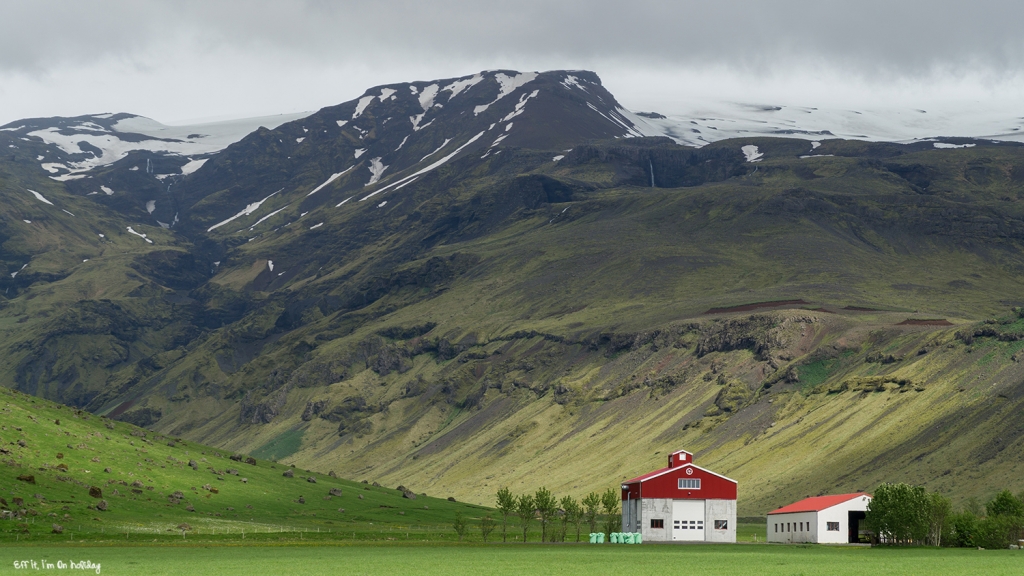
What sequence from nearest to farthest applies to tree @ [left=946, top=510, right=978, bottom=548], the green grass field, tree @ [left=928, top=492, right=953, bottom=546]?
the green grass field, tree @ [left=946, top=510, right=978, bottom=548], tree @ [left=928, top=492, right=953, bottom=546]

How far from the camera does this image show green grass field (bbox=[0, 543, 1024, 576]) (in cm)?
6956

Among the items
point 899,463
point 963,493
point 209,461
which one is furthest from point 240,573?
point 899,463

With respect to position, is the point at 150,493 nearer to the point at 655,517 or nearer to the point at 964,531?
the point at 655,517

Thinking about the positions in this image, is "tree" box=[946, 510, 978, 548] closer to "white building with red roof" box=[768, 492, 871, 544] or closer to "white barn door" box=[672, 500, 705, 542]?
"white building with red roof" box=[768, 492, 871, 544]

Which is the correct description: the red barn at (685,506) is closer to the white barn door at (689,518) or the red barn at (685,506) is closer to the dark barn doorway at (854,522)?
the white barn door at (689,518)

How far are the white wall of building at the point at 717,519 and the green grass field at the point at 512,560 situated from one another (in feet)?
53.4

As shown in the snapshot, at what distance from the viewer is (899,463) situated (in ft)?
558

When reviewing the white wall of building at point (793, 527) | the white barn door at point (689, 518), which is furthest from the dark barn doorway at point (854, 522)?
the white barn door at point (689, 518)

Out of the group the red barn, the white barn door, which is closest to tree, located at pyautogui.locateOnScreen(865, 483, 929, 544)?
the red barn

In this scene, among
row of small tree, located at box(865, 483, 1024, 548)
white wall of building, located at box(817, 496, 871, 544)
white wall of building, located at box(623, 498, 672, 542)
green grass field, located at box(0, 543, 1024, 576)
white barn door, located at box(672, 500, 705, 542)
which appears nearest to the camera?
green grass field, located at box(0, 543, 1024, 576)

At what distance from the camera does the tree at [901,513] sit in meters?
101

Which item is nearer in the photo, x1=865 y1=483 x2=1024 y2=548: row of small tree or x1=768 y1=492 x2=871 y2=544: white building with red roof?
x1=865 y1=483 x2=1024 y2=548: row of small tree

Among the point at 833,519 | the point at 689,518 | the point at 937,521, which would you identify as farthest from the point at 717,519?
the point at 937,521

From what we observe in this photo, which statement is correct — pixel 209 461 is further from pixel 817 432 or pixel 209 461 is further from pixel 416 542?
pixel 817 432
